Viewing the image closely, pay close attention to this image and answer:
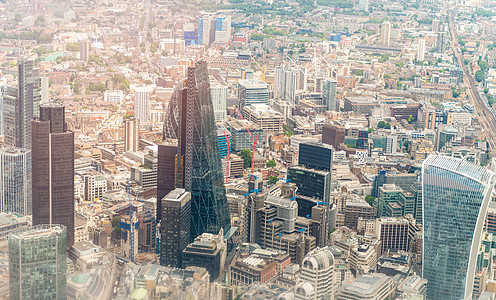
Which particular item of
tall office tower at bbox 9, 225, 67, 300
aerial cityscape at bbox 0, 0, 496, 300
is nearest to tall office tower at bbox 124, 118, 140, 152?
aerial cityscape at bbox 0, 0, 496, 300

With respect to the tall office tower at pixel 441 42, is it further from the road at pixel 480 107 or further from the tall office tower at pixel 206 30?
the tall office tower at pixel 206 30

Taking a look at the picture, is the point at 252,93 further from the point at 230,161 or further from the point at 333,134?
the point at 230,161

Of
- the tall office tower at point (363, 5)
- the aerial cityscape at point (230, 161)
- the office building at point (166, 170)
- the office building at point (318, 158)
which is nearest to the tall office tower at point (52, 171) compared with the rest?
the aerial cityscape at point (230, 161)

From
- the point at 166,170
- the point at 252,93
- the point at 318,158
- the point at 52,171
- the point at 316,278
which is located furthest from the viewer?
the point at 252,93

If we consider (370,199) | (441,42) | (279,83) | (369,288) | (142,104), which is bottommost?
(369,288)

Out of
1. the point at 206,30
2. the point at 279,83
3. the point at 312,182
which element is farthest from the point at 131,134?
the point at 206,30

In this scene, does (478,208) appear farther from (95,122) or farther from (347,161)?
(95,122)

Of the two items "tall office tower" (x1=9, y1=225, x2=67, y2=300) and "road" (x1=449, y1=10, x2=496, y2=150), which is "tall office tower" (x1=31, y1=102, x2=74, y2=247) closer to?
"tall office tower" (x1=9, y1=225, x2=67, y2=300)

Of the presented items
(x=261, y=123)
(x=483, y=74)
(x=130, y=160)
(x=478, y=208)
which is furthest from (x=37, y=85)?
(x=483, y=74)
